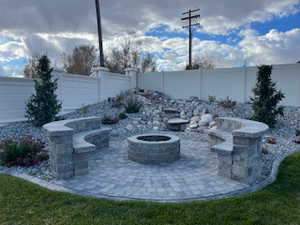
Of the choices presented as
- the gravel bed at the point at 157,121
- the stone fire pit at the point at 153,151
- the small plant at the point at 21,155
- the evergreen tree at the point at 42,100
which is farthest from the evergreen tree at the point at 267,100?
the evergreen tree at the point at 42,100

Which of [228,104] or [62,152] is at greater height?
[228,104]

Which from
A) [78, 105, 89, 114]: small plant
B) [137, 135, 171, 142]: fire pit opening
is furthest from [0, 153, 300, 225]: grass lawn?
[78, 105, 89, 114]: small plant

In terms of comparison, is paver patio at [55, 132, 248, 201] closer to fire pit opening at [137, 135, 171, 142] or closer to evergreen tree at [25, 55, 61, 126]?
fire pit opening at [137, 135, 171, 142]

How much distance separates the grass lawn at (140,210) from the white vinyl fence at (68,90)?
15.9ft

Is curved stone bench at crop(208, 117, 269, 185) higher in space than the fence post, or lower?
lower

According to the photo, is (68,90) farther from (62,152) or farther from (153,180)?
(153,180)

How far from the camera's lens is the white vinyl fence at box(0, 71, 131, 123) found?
6.56 metres

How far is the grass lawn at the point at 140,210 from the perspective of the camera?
2.16 meters

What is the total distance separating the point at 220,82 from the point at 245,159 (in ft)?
26.4

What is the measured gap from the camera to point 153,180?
10.7ft

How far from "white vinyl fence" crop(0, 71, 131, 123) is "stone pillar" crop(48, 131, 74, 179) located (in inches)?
185

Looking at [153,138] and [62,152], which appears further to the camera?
[153,138]

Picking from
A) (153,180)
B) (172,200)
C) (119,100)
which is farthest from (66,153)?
(119,100)

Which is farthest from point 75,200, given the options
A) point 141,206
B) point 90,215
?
point 141,206
